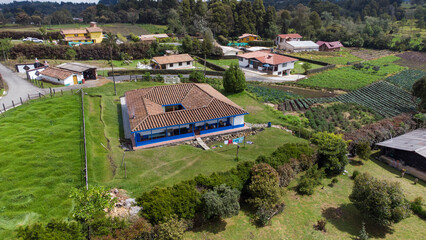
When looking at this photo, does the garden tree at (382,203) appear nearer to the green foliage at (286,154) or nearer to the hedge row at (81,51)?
the green foliage at (286,154)

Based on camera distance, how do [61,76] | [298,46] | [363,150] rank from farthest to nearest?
[298,46] < [61,76] < [363,150]

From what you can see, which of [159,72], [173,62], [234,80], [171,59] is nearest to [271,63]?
[234,80]

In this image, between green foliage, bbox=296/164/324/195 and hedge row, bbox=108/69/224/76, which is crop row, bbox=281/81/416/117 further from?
hedge row, bbox=108/69/224/76

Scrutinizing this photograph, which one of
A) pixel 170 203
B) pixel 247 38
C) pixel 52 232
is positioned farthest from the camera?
pixel 247 38

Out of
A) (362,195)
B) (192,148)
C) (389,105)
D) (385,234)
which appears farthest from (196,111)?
(389,105)

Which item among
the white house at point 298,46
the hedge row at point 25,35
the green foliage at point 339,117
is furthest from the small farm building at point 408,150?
the hedge row at point 25,35

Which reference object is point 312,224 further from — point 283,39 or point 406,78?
point 283,39

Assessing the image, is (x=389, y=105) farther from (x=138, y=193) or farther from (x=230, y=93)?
(x=138, y=193)
